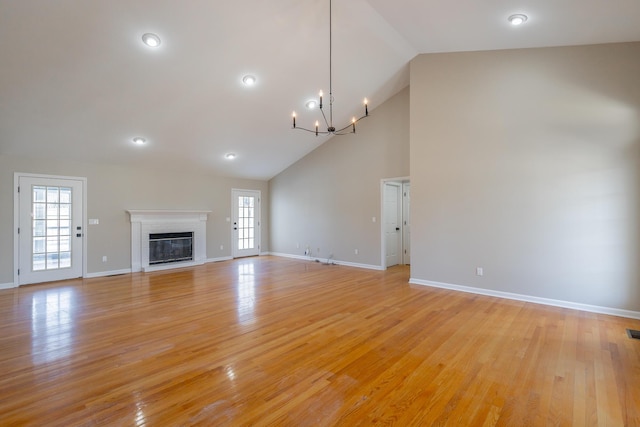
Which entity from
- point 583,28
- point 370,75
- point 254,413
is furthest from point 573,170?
point 254,413

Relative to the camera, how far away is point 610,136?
3973mm

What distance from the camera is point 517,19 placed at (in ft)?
12.3

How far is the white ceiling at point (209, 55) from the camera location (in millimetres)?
3570

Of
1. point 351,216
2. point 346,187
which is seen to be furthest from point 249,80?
point 351,216

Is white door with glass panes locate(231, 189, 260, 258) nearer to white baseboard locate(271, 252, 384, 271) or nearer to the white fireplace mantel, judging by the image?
white baseboard locate(271, 252, 384, 271)

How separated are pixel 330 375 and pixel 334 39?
4520 millimetres

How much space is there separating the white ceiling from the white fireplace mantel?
51.8 inches

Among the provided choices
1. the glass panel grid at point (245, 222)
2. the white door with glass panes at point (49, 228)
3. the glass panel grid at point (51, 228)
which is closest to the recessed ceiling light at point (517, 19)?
the glass panel grid at point (245, 222)

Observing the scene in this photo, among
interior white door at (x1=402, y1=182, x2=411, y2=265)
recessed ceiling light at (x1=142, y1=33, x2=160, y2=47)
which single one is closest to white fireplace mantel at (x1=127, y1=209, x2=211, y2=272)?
recessed ceiling light at (x1=142, y1=33, x2=160, y2=47)

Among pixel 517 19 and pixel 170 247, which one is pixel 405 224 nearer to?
pixel 517 19

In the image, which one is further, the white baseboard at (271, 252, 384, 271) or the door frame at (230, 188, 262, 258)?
the door frame at (230, 188, 262, 258)

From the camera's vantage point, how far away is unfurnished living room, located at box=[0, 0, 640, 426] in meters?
2.35

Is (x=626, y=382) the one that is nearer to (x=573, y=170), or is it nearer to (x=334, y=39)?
(x=573, y=170)

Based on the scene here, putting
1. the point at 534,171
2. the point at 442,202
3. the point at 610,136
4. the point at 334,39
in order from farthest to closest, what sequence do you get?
A: 1. the point at 442,202
2. the point at 334,39
3. the point at 534,171
4. the point at 610,136
